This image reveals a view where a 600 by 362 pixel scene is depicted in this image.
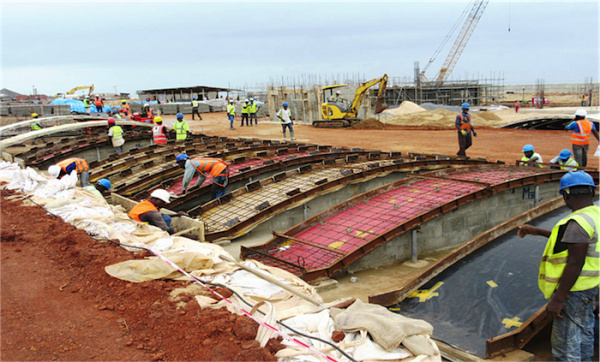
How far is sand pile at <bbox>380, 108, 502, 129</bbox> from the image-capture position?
90.5 ft

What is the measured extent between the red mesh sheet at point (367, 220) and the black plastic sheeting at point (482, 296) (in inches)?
59.4

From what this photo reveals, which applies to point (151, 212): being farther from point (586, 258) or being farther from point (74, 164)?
point (586, 258)

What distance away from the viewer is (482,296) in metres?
5.09

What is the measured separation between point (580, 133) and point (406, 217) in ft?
19.4

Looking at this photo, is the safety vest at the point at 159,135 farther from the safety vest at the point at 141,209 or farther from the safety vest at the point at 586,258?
the safety vest at the point at 586,258

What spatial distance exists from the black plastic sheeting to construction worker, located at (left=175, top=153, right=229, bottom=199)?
548 centimetres

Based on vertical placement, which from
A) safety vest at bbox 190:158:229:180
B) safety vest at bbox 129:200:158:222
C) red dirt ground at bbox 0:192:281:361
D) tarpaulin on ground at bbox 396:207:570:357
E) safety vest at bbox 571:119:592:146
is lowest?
tarpaulin on ground at bbox 396:207:570:357

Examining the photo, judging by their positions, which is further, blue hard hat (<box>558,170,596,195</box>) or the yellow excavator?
the yellow excavator

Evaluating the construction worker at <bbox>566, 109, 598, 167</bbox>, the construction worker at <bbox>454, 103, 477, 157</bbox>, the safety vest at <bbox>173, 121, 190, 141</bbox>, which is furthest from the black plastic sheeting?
the safety vest at <bbox>173, 121, 190, 141</bbox>

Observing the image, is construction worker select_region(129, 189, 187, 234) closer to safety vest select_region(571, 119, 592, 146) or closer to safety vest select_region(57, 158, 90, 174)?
safety vest select_region(57, 158, 90, 174)

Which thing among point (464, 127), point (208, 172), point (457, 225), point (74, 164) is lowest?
point (457, 225)

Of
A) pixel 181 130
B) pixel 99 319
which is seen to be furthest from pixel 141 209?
pixel 181 130

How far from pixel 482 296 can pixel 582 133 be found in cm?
739

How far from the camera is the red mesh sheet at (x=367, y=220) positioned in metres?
6.88
